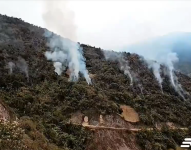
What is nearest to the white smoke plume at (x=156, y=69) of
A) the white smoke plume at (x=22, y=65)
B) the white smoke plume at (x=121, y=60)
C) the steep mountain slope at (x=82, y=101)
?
the steep mountain slope at (x=82, y=101)

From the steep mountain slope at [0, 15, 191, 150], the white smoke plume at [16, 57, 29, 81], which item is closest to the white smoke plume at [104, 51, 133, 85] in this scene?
the steep mountain slope at [0, 15, 191, 150]

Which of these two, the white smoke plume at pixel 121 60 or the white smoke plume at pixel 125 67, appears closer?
the white smoke plume at pixel 125 67

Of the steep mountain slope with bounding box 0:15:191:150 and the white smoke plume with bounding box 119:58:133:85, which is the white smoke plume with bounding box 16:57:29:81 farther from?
the white smoke plume with bounding box 119:58:133:85

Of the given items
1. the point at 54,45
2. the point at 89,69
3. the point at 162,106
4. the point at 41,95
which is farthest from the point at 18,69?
the point at 162,106

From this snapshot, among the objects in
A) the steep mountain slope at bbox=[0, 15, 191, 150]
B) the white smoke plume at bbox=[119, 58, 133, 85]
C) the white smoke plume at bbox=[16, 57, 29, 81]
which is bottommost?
the steep mountain slope at bbox=[0, 15, 191, 150]

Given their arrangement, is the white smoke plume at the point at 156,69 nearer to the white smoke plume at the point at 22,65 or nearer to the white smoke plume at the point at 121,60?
the white smoke plume at the point at 121,60

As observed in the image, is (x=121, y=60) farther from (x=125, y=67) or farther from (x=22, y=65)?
(x=22, y=65)

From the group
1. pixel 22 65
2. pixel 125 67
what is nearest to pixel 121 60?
pixel 125 67

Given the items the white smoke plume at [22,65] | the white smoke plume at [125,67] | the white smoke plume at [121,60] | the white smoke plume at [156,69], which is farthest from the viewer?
the white smoke plume at [156,69]

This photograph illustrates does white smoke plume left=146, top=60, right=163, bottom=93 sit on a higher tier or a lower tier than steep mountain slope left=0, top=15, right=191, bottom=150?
higher

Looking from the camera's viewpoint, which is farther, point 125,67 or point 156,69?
point 156,69
